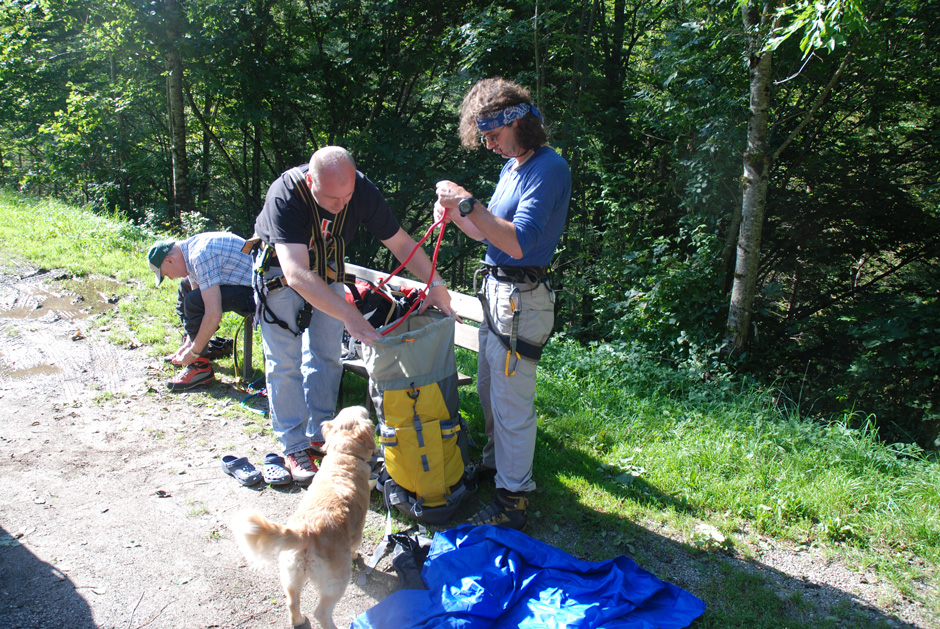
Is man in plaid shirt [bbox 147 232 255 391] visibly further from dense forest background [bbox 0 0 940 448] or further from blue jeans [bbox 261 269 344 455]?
dense forest background [bbox 0 0 940 448]

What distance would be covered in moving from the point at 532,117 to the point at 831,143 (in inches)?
271

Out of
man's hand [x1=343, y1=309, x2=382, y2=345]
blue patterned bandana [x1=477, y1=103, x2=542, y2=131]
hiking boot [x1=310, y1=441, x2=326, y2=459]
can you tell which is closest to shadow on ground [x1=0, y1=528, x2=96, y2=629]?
hiking boot [x1=310, y1=441, x2=326, y2=459]

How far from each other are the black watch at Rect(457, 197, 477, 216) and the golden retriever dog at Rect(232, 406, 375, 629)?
1258mm

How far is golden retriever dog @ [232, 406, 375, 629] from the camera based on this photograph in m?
2.14

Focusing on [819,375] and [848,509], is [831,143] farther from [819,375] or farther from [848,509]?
[848,509]

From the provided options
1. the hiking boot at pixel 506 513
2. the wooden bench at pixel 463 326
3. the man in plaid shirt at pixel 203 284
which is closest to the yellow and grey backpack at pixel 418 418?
the hiking boot at pixel 506 513

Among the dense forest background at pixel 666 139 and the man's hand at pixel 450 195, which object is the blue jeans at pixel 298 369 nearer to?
the man's hand at pixel 450 195

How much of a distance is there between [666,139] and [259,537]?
7.84 m

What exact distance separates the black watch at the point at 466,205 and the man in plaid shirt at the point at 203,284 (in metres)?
2.62

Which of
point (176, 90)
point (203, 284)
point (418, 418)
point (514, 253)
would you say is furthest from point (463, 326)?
point (176, 90)

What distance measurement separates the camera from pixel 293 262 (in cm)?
325

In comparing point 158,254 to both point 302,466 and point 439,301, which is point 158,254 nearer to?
point 302,466

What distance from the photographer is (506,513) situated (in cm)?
319

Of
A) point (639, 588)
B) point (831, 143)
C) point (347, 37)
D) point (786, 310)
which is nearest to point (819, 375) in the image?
point (786, 310)
